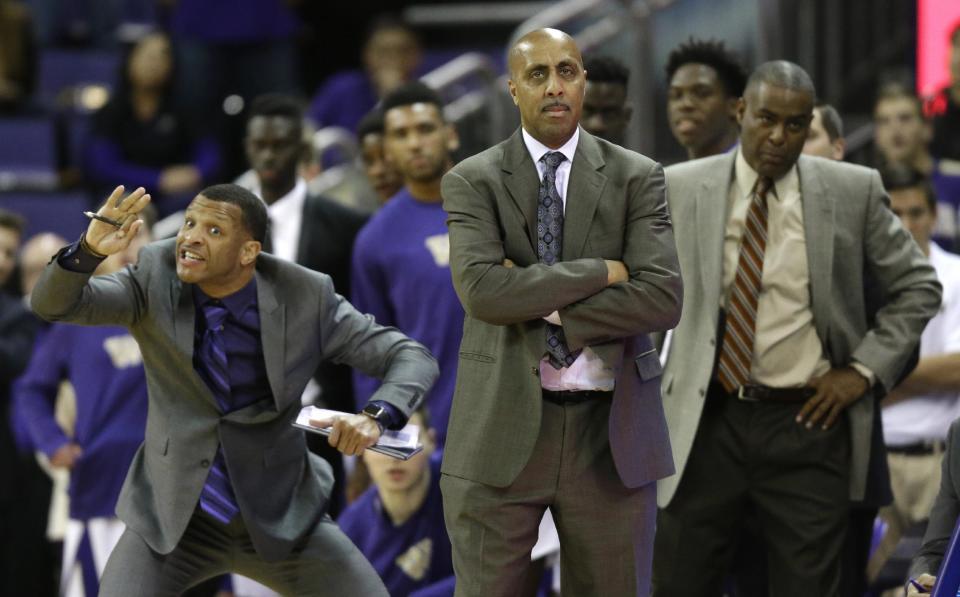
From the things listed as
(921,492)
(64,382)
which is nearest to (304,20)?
(64,382)

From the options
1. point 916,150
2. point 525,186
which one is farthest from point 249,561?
point 916,150

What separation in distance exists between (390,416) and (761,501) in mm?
1415

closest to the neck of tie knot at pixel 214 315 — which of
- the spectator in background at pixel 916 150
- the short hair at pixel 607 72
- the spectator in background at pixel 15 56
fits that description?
the short hair at pixel 607 72

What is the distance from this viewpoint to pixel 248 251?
543 cm

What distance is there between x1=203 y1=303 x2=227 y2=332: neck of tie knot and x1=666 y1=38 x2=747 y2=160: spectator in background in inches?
82.2

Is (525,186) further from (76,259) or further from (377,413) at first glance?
(76,259)

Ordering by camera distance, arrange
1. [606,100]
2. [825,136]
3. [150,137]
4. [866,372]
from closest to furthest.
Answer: [866,372], [825,136], [606,100], [150,137]

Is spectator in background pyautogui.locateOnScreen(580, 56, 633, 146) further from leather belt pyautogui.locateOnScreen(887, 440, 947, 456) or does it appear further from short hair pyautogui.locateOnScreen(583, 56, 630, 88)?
leather belt pyautogui.locateOnScreen(887, 440, 947, 456)

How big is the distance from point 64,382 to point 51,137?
3.94 meters

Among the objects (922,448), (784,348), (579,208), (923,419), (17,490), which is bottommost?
(17,490)

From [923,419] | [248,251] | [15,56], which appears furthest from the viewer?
[15,56]

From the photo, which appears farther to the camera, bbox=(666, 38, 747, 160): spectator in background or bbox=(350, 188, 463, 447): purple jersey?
bbox=(350, 188, 463, 447): purple jersey

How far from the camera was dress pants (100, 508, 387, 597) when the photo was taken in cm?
532

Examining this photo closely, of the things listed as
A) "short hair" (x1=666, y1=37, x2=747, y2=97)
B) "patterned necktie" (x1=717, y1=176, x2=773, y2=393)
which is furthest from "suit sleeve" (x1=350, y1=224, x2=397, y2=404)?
"patterned necktie" (x1=717, y1=176, x2=773, y2=393)
